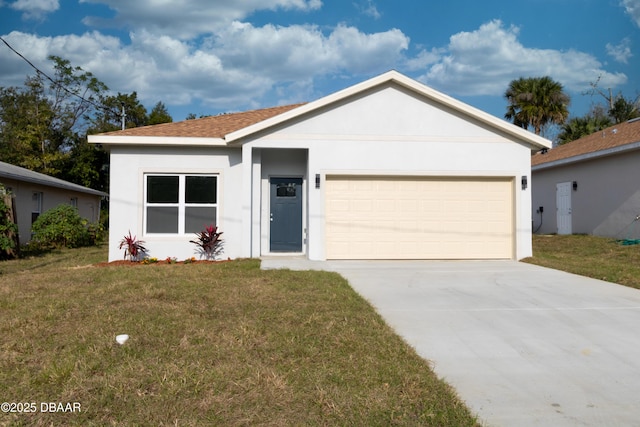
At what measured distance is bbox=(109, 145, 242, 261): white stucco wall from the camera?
473 inches

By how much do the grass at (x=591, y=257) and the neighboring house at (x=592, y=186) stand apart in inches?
32.5

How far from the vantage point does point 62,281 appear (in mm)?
8734

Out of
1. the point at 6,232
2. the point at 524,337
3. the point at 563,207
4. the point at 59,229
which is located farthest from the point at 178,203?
the point at 563,207

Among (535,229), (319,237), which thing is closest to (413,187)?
(319,237)

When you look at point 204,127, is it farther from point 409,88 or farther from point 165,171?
point 409,88

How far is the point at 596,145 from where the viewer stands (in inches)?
703

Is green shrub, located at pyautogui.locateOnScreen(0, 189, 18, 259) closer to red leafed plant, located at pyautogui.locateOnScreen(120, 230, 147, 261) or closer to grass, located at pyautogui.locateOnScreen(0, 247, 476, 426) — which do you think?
red leafed plant, located at pyautogui.locateOnScreen(120, 230, 147, 261)

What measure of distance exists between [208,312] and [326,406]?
3084 millimetres

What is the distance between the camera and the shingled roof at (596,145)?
1609 cm

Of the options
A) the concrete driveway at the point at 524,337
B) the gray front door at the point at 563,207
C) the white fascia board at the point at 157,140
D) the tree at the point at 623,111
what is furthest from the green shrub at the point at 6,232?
the tree at the point at 623,111

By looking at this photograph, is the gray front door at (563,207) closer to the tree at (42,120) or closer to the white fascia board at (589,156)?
the white fascia board at (589,156)

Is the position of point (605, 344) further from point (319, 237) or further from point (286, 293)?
point (319, 237)

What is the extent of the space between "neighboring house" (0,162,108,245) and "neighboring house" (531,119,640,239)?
18261 millimetres

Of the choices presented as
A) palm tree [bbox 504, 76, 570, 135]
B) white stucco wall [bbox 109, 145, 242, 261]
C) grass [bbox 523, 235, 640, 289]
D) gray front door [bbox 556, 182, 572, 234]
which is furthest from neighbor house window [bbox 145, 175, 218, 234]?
palm tree [bbox 504, 76, 570, 135]
